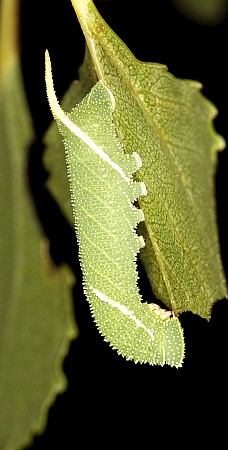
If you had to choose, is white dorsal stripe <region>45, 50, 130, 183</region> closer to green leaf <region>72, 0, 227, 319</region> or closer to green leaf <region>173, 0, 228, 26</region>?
green leaf <region>72, 0, 227, 319</region>

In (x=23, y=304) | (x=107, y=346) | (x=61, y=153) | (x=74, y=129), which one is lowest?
(x=107, y=346)

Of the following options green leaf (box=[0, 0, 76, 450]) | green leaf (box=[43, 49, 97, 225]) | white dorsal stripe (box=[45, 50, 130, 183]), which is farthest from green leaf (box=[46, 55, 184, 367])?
green leaf (box=[0, 0, 76, 450])

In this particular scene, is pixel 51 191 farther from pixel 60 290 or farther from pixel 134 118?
pixel 134 118

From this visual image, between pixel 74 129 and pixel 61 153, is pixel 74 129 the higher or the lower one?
the higher one

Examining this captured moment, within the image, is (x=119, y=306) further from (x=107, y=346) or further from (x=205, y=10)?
(x=107, y=346)

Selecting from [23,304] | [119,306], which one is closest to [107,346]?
[23,304]
